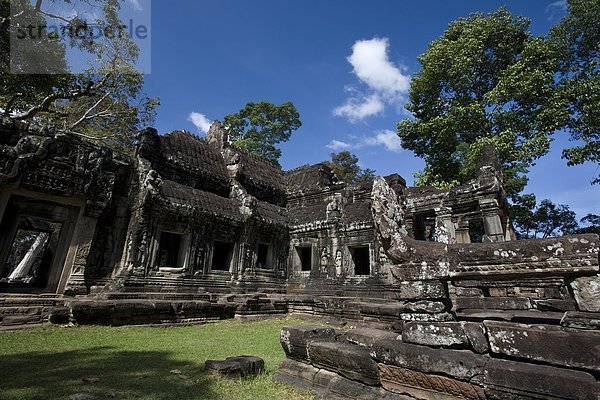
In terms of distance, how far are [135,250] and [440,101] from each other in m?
19.4

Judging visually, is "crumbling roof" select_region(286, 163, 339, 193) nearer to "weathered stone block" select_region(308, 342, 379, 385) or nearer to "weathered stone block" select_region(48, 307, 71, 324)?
"weathered stone block" select_region(48, 307, 71, 324)

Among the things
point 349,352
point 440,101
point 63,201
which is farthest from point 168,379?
point 440,101

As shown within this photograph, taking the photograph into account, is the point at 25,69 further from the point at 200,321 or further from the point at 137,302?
the point at 200,321

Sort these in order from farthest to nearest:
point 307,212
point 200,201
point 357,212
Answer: point 307,212
point 357,212
point 200,201

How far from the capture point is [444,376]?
290 cm

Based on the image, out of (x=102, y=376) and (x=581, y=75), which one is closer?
(x=102, y=376)

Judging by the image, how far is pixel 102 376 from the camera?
384 centimetres

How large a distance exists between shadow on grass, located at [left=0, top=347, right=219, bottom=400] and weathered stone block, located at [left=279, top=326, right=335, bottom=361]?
3.64 ft

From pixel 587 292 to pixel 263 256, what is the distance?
12.9 meters

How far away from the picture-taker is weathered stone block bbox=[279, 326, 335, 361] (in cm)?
411

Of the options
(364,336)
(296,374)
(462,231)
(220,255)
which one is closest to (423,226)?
(462,231)

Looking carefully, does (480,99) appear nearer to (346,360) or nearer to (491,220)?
(491,220)

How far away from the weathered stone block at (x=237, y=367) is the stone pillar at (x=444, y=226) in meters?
8.45

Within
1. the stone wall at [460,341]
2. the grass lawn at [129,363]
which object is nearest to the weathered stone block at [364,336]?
the stone wall at [460,341]
